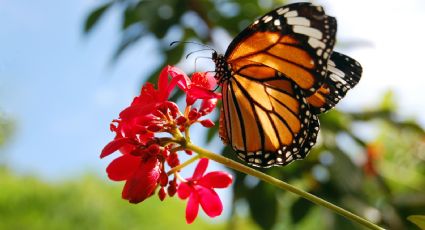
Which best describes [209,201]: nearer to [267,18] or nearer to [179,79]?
[179,79]

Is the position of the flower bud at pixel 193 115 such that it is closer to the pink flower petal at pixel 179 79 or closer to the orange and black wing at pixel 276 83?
the pink flower petal at pixel 179 79

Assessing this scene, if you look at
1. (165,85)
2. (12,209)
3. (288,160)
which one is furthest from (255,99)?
(12,209)

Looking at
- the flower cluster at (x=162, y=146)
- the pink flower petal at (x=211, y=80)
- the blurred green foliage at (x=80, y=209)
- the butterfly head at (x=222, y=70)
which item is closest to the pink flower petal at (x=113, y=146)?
the flower cluster at (x=162, y=146)

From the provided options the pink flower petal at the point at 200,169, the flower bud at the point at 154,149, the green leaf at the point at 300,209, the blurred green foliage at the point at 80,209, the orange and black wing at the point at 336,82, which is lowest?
the blurred green foliage at the point at 80,209

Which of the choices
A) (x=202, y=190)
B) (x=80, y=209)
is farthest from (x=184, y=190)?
(x=80, y=209)

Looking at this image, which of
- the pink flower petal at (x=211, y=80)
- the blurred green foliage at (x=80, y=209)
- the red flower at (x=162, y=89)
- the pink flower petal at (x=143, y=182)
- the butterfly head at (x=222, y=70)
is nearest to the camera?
the pink flower petal at (x=143, y=182)

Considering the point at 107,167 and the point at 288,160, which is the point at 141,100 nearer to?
the point at 107,167
